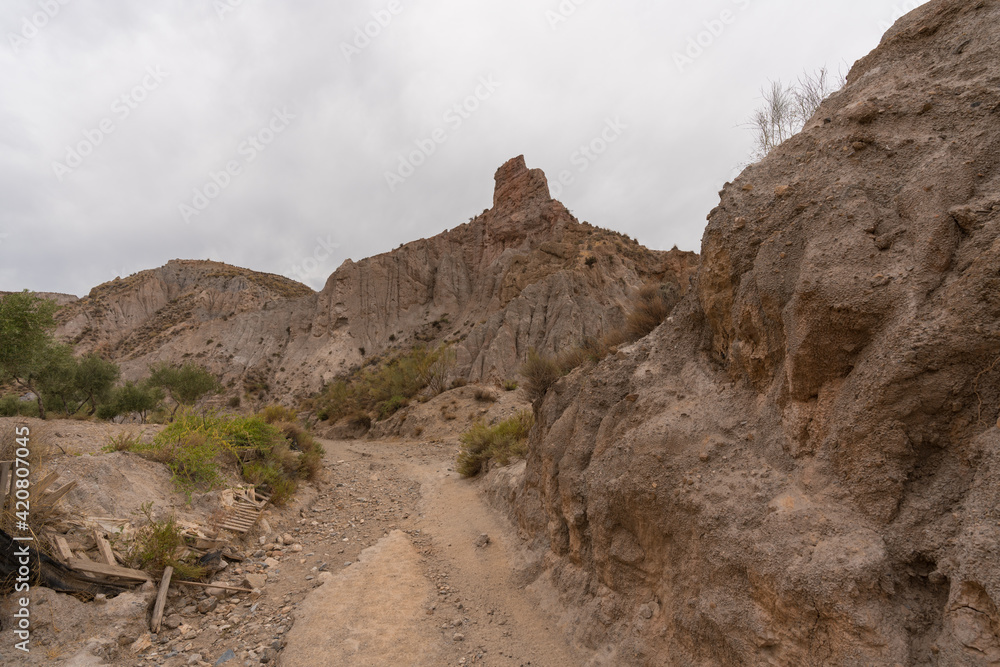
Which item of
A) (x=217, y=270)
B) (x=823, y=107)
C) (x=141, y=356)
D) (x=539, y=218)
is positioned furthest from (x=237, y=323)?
(x=823, y=107)


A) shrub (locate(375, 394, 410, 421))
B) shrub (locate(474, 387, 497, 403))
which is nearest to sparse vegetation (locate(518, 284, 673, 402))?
shrub (locate(474, 387, 497, 403))

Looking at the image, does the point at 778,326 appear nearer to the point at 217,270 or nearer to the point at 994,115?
the point at 994,115

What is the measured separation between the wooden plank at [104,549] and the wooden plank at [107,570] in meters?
0.12

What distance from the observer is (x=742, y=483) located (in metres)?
3.45

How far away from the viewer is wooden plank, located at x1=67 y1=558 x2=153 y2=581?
4.91m

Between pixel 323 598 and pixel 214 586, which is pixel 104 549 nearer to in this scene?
pixel 214 586

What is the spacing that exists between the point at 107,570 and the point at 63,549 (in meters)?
0.48

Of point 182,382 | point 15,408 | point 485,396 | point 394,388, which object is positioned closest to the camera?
point 15,408

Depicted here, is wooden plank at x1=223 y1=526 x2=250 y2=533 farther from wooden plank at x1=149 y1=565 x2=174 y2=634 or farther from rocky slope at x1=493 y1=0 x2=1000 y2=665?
rocky slope at x1=493 y1=0 x2=1000 y2=665

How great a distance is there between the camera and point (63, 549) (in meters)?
4.98

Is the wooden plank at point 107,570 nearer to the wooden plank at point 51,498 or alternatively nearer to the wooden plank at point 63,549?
the wooden plank at point 63,549

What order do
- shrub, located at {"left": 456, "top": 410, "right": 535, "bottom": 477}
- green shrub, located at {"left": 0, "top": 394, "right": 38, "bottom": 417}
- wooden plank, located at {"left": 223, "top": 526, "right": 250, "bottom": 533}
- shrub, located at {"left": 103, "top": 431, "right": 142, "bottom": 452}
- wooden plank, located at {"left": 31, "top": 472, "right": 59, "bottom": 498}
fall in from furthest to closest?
green shrub, located at {"left": 0, "top": 394, "right": 38, "bottom": 417} < shrub, located at {"left": 456, "top": 410, "right": 535, "bottom": 477} < shrub, located at {"left": 103, "top": 431, "right": 142, "bottom": 452} < wooden plank, located at {"left": 223, "top": 526, "right": 250, "bottom": 533} < wooden plank, located at {"left": 31, "top": 472, "right": 59, "bottom": 498}

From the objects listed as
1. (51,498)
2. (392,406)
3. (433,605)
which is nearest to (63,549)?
(51,498)

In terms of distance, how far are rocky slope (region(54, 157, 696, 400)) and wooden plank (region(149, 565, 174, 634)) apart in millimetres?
23192
